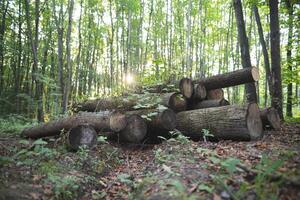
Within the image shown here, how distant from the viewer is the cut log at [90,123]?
6387 millimetres

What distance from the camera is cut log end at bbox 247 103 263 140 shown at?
19.3 feet

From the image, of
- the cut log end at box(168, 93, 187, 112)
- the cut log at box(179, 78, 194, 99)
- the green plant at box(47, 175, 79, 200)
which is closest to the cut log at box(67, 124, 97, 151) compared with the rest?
the green plant at box(47, 175, 79, 200)

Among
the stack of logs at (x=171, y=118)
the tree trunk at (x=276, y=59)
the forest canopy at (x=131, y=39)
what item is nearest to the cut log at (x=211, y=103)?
the stack of logs at (x=171, y=118)

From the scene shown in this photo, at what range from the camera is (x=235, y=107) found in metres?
6.11

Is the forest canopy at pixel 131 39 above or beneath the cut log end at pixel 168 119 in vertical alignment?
above

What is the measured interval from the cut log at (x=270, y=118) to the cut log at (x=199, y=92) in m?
1.83

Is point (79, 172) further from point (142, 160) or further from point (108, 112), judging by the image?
point (108, 112)

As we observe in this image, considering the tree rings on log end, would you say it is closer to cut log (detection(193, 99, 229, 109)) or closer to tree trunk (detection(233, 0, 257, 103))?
cut log (detection(193, 99, 229, 109))

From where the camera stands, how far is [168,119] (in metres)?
6.70

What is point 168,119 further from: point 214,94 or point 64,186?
point 64,186

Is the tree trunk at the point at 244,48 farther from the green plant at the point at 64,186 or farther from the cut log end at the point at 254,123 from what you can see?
the green plant at the point at 64,186

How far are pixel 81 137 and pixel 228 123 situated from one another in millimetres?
3512

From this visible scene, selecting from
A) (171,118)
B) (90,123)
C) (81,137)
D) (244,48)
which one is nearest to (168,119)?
(171,118)

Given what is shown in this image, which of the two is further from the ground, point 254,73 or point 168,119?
point 254,73
